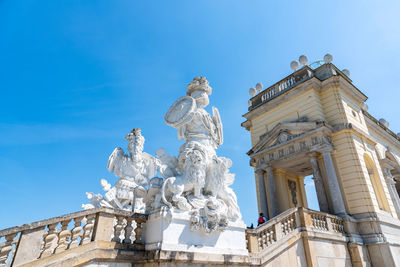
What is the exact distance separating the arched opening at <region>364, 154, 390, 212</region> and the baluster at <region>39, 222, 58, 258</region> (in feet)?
46.3

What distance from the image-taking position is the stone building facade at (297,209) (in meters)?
3.88

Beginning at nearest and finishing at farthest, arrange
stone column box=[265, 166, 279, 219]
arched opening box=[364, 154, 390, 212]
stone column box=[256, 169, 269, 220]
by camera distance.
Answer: arched opening box=[364, 154, 390, 212]
stone column box=[265, 166, 279, 219]
stone column box=[256, 169, 269, 220]

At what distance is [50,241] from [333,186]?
11.7m

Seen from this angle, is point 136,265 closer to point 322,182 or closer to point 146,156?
point 146,156

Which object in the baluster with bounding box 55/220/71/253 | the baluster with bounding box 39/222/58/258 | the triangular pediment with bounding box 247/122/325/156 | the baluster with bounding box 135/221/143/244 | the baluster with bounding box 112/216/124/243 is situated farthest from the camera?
the triangular pediment with bounding box 247/122/325/156

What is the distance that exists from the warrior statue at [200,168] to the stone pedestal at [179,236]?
0.19 meters

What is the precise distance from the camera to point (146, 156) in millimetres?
7215

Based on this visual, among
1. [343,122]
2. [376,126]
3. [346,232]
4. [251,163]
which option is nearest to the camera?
→ [346,232]

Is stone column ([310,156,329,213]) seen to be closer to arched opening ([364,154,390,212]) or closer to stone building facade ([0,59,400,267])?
stone building facade ([0,59,400,267])

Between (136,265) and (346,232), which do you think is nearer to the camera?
(136,265)

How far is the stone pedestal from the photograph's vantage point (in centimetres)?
423

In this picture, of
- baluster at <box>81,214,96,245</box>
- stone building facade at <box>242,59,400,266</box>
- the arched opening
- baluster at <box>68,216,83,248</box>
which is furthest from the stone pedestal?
the arched opening

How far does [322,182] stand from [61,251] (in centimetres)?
1186

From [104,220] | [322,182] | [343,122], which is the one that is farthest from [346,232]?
[104,220]
